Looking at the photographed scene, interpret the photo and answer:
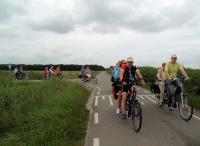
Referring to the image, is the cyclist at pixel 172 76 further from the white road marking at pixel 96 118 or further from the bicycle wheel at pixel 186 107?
the white road marking at pixel 96 118

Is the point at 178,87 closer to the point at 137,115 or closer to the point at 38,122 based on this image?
the point at 137,115

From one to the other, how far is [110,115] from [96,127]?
2616 mm

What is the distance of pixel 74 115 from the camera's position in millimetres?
12188

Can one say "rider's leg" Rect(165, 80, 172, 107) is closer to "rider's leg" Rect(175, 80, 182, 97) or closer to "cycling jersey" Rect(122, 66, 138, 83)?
"rider's leg" Rect(175, 80, 182, 97)

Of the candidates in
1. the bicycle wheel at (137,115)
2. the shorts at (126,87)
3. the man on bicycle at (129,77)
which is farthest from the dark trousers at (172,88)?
the bicycle wheel at (137,115)

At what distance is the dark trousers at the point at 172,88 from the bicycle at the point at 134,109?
6.77 feet

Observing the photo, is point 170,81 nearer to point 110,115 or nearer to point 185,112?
point 185,112

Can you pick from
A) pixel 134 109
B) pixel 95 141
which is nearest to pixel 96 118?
pixel 134 109

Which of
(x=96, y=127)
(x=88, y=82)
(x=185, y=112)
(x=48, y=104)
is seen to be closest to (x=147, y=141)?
(x=96, y=127)

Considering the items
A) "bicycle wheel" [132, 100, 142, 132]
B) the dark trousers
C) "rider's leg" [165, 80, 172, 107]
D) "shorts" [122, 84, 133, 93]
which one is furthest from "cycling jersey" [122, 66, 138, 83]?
"rider's leg" [165, 80, 172, 107]

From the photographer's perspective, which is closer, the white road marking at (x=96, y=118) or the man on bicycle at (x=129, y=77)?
the man on bicycle at (x=129, y=77)

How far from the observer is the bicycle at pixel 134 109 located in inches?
387

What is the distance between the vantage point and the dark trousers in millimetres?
12367

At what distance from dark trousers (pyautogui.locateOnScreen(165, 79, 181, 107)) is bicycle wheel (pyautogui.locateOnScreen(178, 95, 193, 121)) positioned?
726mm
